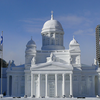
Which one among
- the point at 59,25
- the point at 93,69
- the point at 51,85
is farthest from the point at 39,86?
the point at 59,25

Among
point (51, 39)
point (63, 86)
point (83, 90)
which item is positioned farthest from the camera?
point (51, 39)

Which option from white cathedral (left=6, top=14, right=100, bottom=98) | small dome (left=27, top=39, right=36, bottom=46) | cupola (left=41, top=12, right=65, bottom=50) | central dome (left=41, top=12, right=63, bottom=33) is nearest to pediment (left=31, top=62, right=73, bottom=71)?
white cathedral (left=6, top=14, right=100, bottom=98)

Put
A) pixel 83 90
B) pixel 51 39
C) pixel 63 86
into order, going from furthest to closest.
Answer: pixel 51 39 < pixel 83 90 < pixel 63 86

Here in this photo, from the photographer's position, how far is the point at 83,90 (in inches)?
2734

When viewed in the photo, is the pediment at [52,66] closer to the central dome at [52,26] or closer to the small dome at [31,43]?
the small dome at [31,43]

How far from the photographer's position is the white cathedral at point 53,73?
211ft

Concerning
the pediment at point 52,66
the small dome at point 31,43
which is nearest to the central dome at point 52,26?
the small dome at point 31,43

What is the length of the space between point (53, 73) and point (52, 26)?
1662 centimetres

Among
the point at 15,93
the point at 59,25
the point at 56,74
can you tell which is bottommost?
the point at 15,93

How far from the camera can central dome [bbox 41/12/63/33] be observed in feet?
244

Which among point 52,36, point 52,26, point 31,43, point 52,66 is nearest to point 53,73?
point 52,66

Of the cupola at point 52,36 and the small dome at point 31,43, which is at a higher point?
the cupola at point 52,36

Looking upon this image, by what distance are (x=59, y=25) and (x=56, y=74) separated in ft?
58.5

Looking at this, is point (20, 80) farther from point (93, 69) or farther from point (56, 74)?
point (93, 69)
